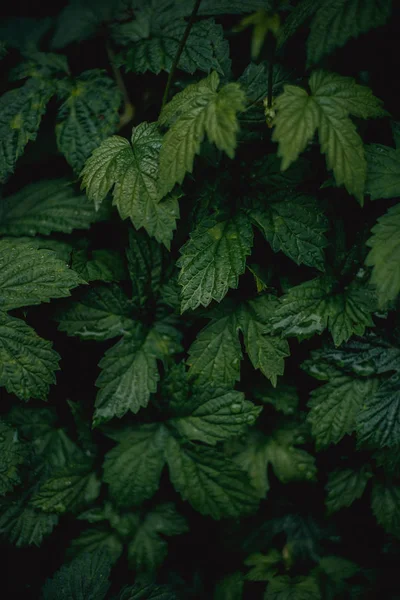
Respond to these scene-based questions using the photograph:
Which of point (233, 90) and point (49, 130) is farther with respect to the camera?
point (49, 130)

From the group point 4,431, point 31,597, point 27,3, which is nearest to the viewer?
point 4,431

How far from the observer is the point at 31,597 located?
214 cm

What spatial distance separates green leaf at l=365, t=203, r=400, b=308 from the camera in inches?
58.6

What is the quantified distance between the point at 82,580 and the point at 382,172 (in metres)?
1.83

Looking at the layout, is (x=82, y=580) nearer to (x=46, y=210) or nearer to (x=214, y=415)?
(x=214, y=415)

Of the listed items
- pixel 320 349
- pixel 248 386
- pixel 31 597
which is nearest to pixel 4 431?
pixel 31 597

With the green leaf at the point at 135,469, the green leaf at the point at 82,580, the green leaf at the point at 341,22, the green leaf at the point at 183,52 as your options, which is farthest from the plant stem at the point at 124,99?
the green leaf at the point at 82,580

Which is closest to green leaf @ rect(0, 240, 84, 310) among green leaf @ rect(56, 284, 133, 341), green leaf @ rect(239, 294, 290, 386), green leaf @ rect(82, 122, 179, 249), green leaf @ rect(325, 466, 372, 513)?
green leaf @ rect(56, 284, 133, 341)

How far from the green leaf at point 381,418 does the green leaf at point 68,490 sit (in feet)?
3.62

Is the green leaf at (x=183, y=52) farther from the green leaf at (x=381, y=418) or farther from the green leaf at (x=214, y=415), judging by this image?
the green leaf at (x=381, y=418)

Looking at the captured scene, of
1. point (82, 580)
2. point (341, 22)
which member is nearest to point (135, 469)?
point (82, 580)

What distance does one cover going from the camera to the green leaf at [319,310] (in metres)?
1.76

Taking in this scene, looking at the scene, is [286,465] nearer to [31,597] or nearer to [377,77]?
[31,597]

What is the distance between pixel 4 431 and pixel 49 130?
1320mm
